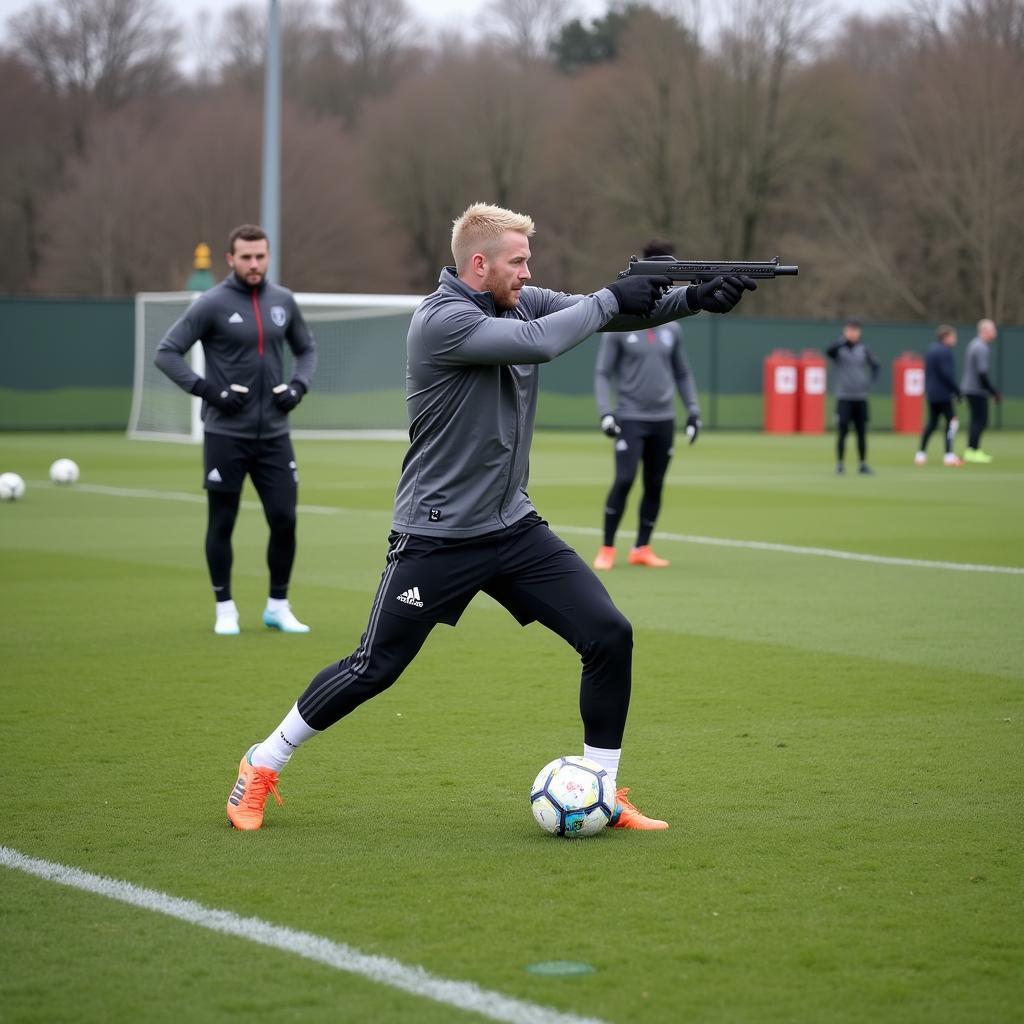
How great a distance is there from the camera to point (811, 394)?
40.1 meters

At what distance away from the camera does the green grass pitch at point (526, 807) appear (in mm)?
4352

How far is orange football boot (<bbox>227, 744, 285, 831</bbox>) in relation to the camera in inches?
231

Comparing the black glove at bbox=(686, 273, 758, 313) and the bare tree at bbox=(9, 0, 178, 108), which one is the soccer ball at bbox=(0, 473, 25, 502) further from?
the bare tree at bbox=(9, 0, 178, 108)

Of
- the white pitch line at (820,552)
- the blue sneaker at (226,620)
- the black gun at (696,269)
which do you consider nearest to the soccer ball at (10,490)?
the white pitch line at (820,552)

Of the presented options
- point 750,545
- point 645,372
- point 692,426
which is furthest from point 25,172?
point 645,372

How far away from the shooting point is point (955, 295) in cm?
4950

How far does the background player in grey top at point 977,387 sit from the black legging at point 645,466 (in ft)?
52.6

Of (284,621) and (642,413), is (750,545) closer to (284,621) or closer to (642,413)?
(642,413)

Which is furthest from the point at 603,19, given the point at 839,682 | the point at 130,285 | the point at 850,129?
the point at 839,682

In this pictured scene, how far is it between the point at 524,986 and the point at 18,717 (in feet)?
13.6

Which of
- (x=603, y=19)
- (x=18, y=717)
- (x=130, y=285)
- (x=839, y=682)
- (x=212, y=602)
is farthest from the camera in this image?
(x=603, y=19)

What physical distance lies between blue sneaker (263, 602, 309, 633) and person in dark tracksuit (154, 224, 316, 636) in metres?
0.38

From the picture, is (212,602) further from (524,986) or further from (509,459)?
(524,986)

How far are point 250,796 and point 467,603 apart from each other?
993mm
